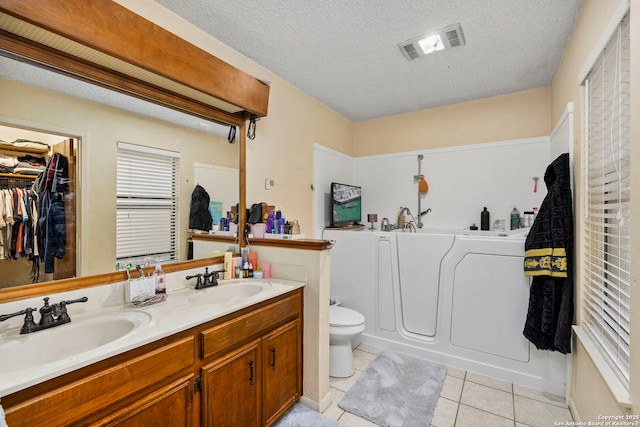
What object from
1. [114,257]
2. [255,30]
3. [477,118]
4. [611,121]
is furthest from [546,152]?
[114,257]

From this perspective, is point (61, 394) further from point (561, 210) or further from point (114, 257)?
point (561, 210)

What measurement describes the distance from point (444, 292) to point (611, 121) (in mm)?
1670

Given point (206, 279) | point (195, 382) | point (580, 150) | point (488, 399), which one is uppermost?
point (580, 150)

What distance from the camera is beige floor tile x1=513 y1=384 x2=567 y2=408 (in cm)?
205

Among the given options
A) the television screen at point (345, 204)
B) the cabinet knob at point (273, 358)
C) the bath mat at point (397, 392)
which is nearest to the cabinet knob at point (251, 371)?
the cabinet knob at point (273, 358)

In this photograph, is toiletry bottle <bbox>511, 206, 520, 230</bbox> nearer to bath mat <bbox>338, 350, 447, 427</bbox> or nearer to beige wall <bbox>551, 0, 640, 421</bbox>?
beige wall <bbox>551, 0, 640, 421</bbox>

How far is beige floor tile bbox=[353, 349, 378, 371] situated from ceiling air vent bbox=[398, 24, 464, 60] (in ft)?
8.41

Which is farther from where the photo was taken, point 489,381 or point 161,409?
point 489,381

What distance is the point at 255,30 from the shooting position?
1.99 metres

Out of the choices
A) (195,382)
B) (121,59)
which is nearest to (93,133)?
(121,59)

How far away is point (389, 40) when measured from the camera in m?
2.08

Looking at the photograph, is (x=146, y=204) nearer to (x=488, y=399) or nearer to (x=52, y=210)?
(x=52, y=210)

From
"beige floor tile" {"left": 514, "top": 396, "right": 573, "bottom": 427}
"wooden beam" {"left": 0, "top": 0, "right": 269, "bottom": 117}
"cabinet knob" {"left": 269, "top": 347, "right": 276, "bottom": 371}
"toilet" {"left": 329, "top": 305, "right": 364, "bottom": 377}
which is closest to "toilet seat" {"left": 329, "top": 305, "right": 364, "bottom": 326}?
"toilet" {"left": 329, "top": 305, "right": 364, "bottom": 377}

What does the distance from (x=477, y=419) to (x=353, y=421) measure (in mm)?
800
